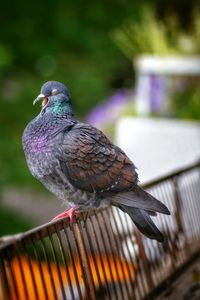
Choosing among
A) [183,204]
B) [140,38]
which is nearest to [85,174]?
[183,204]

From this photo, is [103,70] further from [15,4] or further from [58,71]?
[15,4]

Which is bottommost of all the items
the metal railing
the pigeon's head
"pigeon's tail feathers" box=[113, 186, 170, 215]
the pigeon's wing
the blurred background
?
the metal railing

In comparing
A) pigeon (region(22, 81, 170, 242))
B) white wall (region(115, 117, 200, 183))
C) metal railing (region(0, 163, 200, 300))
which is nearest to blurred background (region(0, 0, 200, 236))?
white wall (region(115, 117, 200, 183))

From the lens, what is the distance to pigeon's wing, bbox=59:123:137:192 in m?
2.18

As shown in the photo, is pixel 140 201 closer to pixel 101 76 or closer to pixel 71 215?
pixel 71 215

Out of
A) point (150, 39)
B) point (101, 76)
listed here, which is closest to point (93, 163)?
point (150, 39)

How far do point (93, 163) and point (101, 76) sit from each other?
15.8ft

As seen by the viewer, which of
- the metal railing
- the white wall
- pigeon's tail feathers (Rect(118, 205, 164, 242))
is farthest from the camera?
the white wall

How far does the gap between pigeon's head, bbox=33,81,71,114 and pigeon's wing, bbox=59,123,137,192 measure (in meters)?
0.09

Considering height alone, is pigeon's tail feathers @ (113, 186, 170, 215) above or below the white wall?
below

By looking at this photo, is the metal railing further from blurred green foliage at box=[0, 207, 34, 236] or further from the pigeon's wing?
blurred green foliage at box=[0, 207, 34, 236]

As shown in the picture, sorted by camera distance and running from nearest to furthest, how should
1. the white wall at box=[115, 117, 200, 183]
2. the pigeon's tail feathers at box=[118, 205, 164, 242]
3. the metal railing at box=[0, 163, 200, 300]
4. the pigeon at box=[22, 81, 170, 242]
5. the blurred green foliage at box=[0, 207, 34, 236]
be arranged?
1. the metal railing at box=[0, 163, 200, 300]
2. the pigeon's tail feathers at box=[118, 205, 164, 242]
3. the pigeon at box=[22, 81, 170, 242]
4. the white wall at box=[115, 117, 200, 183]
5. the blurred green foliage at box=[0, 207, 34, 236]

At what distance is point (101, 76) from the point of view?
275 inches

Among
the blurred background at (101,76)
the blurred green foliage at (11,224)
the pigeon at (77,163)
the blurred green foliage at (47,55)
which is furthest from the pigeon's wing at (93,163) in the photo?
the blurred green foliage at (11,224)
